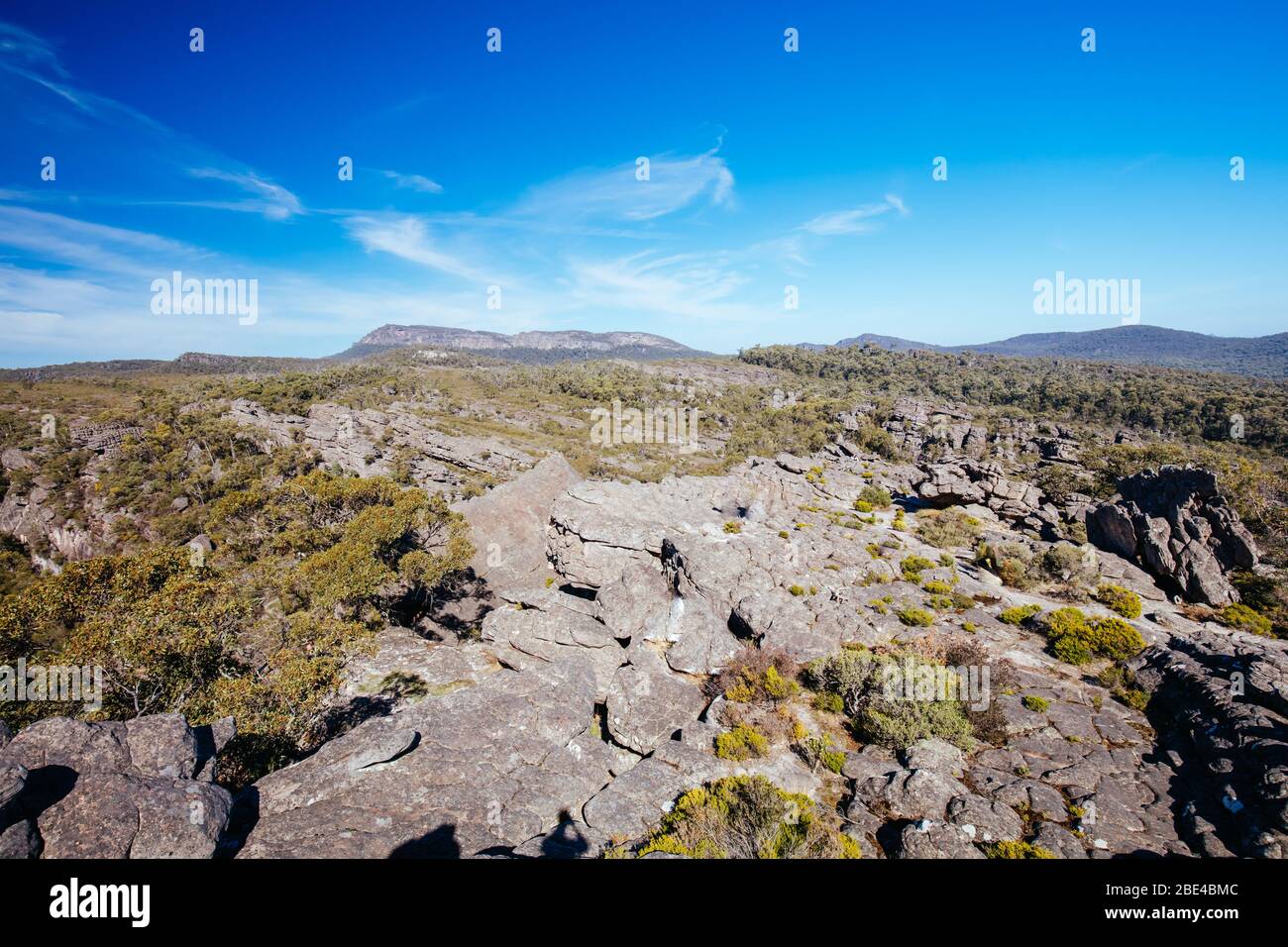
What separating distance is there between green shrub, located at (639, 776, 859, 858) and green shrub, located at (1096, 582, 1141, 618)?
17.2 m

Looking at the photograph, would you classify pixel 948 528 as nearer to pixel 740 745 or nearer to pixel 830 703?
pixel 830 703

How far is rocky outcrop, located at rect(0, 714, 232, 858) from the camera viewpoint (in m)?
6.61

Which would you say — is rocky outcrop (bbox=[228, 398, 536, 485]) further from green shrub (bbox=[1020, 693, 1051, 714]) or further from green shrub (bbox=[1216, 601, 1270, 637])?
green shrub (bbox=[1216, 601, 1270, 637])

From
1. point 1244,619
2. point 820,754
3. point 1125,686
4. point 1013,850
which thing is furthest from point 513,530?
point 1244,619

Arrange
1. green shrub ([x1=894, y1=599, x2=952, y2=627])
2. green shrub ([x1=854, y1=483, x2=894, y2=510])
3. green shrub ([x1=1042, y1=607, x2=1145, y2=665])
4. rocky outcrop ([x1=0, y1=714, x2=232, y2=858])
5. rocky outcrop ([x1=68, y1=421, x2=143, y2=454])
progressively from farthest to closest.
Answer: rocky outcrop ([x1=68, y1=421, x2=143, y2=454]), green shrub ([x1=854, y1=483, x2=894, y2=510]), green shrub ([x1=894, y1=599, x2=952, y2=627]), green shrub ([x1=1042, y1=607, x2=1145, y2=665]), rocky outcrop ([x1=0, y1=714, x2=232, y2=858])

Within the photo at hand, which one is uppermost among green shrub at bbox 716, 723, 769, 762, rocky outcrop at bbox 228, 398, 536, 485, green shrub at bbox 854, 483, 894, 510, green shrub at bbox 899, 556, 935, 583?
rocky outcrop at bbox 228, 398, 536, 485

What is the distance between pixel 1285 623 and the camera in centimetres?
1780

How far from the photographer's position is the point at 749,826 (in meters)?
9.22

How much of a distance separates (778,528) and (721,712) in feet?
42.5

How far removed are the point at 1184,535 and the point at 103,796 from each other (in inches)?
1398

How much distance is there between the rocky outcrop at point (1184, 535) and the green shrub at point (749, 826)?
22.1m

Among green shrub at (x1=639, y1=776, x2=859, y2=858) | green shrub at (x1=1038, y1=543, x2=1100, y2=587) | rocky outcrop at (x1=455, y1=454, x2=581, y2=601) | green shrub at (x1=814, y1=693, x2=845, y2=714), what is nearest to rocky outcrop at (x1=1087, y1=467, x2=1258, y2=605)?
green shrub at (x1=1038, y1=543, x2=1100, y2=587)

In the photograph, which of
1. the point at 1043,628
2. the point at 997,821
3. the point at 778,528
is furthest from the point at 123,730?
the point at 1043,628
